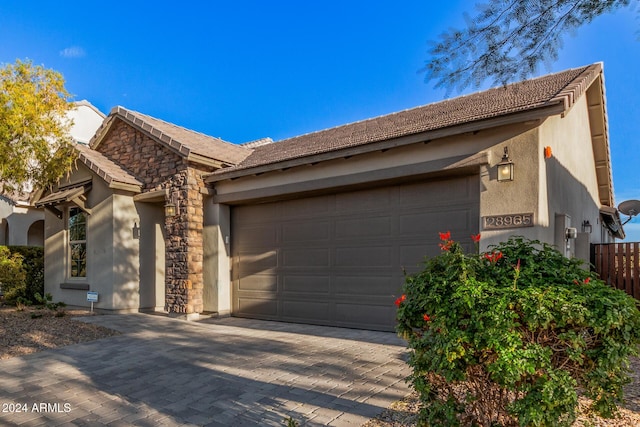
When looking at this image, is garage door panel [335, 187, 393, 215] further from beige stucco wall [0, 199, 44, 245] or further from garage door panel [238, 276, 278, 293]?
beige stucco wall [0, 199, 44, 245]

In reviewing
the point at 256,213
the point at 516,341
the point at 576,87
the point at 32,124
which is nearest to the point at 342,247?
the point at 256,213

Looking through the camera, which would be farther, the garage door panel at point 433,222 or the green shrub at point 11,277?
the green shrub at point 11,277

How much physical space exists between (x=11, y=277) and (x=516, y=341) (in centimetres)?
1320

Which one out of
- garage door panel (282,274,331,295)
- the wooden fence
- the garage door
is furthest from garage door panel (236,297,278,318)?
the wooden fence

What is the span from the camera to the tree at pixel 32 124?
26.1 ft

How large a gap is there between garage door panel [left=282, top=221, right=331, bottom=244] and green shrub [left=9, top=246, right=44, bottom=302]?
8.55 metres

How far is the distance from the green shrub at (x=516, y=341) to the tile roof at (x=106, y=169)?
9356 millimetres

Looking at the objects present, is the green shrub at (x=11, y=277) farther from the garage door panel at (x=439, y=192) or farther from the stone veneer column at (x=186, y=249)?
the garage door panel at (x=439, y=192)

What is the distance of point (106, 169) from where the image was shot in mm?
10164

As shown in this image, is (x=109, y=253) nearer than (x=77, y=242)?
Yes

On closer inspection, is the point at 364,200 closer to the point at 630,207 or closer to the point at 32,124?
the point at 32,124

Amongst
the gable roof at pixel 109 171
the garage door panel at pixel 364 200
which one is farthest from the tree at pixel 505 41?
the gable roof at pixel 109 171

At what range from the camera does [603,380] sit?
2445 millimetres

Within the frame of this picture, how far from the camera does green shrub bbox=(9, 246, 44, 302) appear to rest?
1171cm
